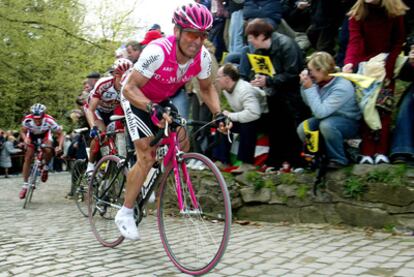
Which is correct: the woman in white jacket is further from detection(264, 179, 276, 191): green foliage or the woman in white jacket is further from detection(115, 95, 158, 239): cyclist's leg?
detection(115, 95, 158, 239): cyclist's leg

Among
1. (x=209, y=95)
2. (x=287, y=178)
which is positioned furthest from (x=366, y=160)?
(x=209, y=95)

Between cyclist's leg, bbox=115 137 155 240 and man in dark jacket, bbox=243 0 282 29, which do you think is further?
man in dark jacket, bbox=243 0 282 29

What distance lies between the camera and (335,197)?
639 cm

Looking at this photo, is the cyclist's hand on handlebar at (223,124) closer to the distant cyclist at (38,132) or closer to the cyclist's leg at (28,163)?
the distant cyclist at (38,132)

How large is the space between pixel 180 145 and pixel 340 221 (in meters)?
2.37

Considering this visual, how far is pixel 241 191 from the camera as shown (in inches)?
287

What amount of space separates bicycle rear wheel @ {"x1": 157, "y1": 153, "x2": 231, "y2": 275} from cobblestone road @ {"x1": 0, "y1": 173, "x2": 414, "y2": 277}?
0.19 metres

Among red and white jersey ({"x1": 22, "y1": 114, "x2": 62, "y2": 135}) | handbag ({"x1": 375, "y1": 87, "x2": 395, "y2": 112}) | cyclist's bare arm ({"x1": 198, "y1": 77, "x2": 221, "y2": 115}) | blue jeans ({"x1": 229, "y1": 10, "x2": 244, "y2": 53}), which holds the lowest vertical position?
red and white jersey ({"x1": 22, "y1": 114, "x2": 62, "y2": 135})

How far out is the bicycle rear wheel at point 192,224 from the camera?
14.5ft

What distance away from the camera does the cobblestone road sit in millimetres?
4734

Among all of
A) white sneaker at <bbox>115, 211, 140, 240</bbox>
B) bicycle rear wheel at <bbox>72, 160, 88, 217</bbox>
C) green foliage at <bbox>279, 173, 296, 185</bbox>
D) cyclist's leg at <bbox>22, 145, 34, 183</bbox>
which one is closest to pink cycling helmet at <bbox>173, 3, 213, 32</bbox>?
white sneaker at <bbox>115, 211, 140, 240</bbox>

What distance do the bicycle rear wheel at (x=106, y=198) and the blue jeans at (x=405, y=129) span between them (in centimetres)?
317

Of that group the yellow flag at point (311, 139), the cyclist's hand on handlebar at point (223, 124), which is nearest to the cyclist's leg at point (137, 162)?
the cyclist's hand on handlebar at point (223, 124)

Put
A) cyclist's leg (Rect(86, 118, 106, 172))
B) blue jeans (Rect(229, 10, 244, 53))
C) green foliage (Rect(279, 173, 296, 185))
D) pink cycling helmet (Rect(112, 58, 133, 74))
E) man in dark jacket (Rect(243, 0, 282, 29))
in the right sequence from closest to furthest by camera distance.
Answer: green foliage (Rect(279, 173, 296, 185)) → pink cycling helmet (Rect(112, 58, 133, 74)) → man in dark jacket (Rect(243, 0, 282, 29)) → cyclist's leg (Rect(86, 118, 106, 172)) → blue jeans (Rect(229, 10, 244, 53))
